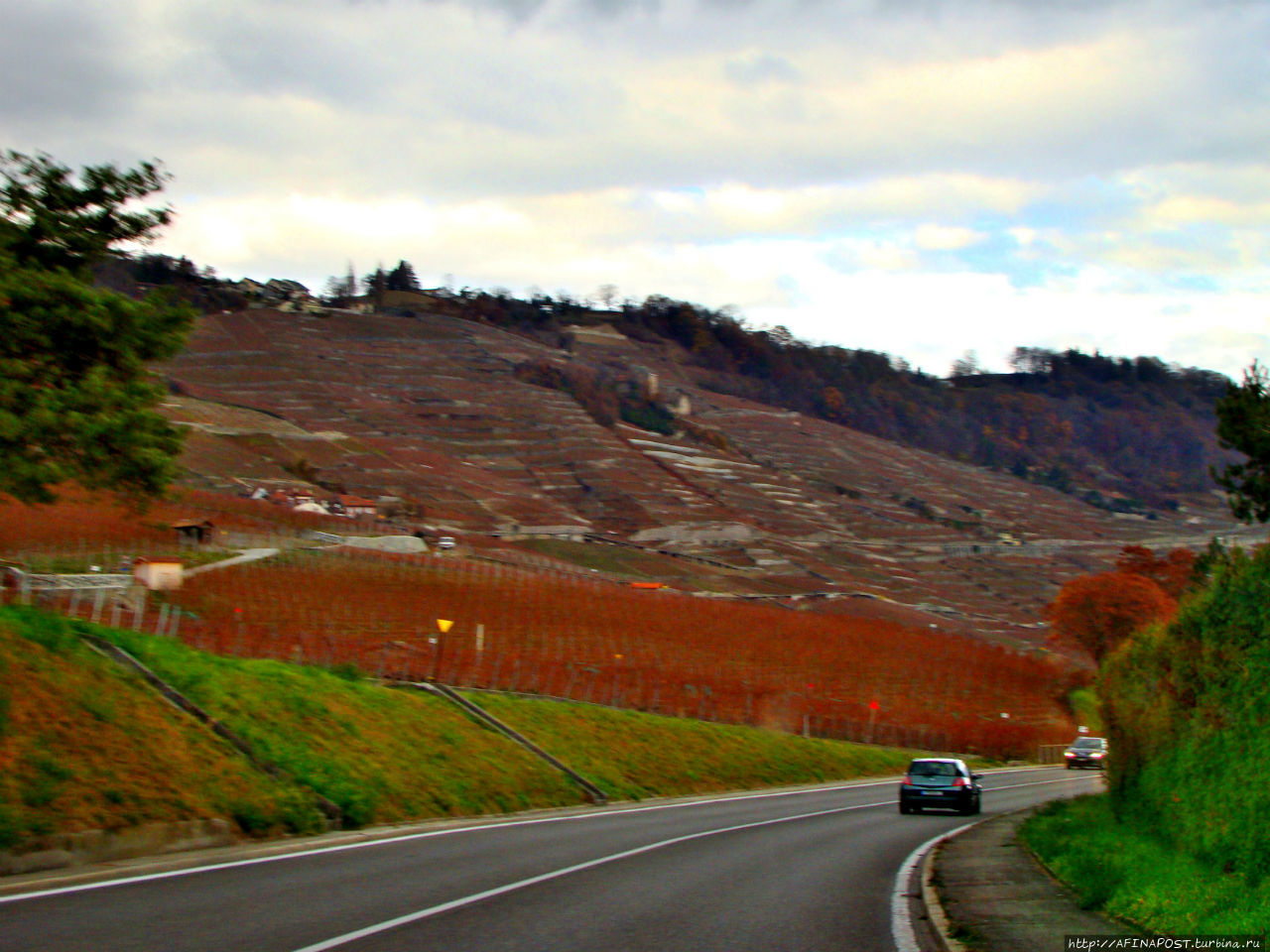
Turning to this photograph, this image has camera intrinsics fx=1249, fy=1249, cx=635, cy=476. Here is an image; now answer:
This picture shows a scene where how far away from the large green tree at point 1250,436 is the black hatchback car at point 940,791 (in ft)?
29.9

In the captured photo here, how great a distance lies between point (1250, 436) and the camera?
91.7ft

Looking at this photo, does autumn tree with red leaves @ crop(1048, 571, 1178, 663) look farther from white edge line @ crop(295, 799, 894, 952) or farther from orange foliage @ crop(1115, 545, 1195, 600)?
white edge line @ crop(295, 799, 894, 952)

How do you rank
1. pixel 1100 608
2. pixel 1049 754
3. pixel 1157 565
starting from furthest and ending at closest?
pixel 1157 565, pixel 1100 608, pixel 1049 754

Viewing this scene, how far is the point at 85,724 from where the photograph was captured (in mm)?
15703

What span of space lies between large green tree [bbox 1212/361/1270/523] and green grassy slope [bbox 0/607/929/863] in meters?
16.5

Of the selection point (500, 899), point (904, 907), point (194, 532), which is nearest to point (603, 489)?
point (194, 532)

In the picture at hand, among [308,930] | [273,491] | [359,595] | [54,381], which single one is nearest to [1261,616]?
[308,930]

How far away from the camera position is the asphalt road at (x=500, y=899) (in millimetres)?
9875

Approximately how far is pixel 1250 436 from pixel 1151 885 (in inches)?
770

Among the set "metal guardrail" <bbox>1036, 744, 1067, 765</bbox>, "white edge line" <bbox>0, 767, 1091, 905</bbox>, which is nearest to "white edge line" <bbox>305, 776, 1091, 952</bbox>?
"white edge line" <bbox>0, 767, 1091, 905</bbox>

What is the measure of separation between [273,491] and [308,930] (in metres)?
118

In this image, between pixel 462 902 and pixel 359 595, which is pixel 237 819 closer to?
pixel 462 902

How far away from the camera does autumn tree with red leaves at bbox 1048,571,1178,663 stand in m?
93.7

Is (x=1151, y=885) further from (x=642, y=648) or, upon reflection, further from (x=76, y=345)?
(x=642, y=648)
